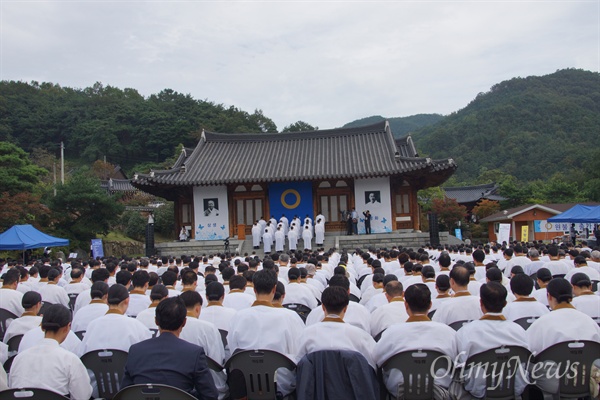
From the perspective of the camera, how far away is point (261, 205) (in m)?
22.8

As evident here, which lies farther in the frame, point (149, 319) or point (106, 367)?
point (149, 319)

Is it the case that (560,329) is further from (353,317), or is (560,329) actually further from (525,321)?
(353,317)

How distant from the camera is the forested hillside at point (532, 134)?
2047 inches

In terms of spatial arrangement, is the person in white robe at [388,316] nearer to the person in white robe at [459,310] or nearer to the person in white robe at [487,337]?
the person in white robe at [459,310]

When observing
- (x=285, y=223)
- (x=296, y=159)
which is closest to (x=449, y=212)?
(x=296, y=159)

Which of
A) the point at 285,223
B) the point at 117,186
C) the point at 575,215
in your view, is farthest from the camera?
the point at 117,186

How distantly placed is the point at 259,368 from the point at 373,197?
1879cm

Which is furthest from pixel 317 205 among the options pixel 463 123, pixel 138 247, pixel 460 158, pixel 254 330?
pixel 463 123

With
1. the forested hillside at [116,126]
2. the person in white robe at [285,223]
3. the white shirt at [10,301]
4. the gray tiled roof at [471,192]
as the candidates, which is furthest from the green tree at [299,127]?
the white shirt at [10,301]

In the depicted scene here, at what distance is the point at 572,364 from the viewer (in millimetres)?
3355

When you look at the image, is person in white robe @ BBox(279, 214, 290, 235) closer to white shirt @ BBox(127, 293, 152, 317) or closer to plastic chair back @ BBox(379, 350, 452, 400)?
white shirt @ BBox(127, 293, 152, 317)

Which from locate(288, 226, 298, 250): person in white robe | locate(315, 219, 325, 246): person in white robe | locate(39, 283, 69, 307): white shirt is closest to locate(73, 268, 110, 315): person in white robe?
locate(39, 283, 69, 307): white shirt

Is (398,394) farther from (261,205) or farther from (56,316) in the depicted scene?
(261,205)

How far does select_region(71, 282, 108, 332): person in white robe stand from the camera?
4.88 m
